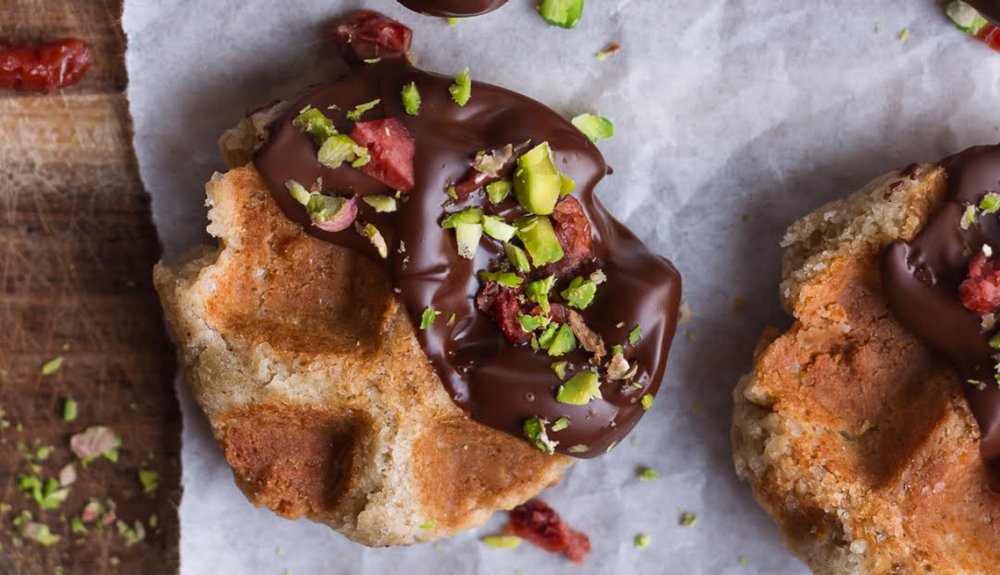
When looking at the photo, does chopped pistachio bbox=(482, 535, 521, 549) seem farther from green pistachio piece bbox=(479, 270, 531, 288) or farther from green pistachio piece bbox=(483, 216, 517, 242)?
green pistachio piece bbox=(483, 216, 517, 242)

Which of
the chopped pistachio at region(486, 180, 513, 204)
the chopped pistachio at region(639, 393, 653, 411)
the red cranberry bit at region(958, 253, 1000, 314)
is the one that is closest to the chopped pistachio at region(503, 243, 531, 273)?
the chopped pistachio at region(486, 180, 513, 204)

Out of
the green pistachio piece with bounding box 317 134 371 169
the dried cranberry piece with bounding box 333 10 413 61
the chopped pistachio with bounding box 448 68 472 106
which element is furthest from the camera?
the dried cranberry piece with bounding box 333 10 413 61

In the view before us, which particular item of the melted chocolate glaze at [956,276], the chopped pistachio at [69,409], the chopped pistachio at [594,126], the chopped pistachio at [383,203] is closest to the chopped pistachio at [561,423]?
the chopped pistachio at [383,203]

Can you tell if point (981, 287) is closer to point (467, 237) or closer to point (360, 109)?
point (467, 237)

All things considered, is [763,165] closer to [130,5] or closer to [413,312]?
[413,312]

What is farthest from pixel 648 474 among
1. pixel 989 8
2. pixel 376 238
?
pixel 989 8
